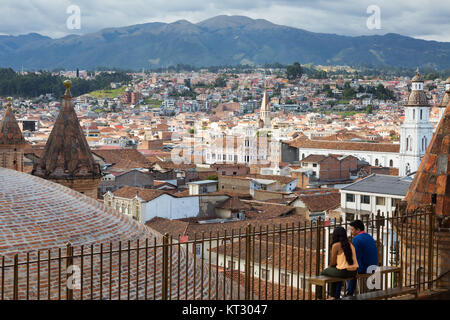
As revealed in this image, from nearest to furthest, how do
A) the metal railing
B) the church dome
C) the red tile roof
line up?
the metal railing
the church dome
the red tile roof

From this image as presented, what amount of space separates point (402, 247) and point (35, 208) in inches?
165

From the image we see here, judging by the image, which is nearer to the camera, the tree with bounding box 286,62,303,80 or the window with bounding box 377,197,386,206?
the window with bounding box 377,197,386,206

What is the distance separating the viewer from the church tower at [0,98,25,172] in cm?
1650

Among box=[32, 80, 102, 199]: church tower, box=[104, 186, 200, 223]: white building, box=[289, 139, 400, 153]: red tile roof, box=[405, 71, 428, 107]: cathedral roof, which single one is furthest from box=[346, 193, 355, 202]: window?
box=[289, 139, 400, 153]: red tile roof

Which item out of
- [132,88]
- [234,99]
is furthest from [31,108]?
[234,99]

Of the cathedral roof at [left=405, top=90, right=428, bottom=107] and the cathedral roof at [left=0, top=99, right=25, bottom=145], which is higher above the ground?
the cathedral roof at [left=405, top=90, right=428, bottom=107]

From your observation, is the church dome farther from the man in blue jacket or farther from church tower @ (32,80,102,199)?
church tower @ (32,80,102,199)

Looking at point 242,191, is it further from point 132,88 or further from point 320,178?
point 132,88

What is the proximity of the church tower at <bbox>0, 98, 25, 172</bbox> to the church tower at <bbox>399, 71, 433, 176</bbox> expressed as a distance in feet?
134

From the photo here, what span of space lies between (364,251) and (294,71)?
180m

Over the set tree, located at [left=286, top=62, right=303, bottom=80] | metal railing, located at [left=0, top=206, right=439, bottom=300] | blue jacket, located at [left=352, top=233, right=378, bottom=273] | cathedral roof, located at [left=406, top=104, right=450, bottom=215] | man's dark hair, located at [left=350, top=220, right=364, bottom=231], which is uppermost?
tree, located at [left=286, top=62, right=303, bottom=80]

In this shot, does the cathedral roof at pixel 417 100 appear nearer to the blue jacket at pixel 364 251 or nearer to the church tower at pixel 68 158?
the church tower at pixel 68 158

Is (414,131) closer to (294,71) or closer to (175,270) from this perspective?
(175,270)

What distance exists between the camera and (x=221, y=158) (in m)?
73.2
